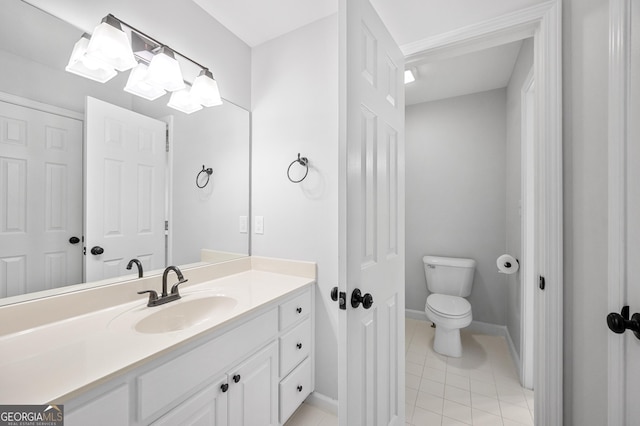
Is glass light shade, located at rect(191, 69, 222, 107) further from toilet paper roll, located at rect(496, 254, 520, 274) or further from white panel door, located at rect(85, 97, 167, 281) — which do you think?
toilet paper roll, located at rect(496, 254, 520, 274)

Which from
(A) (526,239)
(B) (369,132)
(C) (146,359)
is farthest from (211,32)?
(A) (526,239)

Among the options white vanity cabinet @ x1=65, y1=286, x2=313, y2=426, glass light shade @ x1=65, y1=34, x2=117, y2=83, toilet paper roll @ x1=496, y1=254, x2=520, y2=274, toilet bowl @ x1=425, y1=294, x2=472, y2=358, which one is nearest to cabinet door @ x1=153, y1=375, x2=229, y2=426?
white vanity cabinet @ x1=65, y1=286, x2=313, y2=426

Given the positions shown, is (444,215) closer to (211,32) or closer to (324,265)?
(324,265)

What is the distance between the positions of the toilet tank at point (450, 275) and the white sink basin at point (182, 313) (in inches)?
83.4

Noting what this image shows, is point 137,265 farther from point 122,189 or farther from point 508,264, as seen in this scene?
point 508,264

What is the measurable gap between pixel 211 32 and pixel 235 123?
22.0 inches

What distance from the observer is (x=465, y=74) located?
7.55ft

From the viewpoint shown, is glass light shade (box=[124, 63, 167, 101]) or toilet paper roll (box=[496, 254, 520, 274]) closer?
glass light shade (box=[124, 63, 167, 101])

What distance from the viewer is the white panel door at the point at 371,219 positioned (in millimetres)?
917

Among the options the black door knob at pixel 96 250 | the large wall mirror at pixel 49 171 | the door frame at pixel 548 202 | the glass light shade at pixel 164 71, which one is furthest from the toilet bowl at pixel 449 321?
the glass light shade at pixel 164 71

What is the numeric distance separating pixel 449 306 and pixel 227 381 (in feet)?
6.29

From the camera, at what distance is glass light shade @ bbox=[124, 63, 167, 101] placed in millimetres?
1259

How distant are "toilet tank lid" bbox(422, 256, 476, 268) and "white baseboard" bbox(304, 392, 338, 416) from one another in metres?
1.65

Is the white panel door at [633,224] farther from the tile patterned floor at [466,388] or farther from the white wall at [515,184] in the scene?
the white wall at [515,184]
